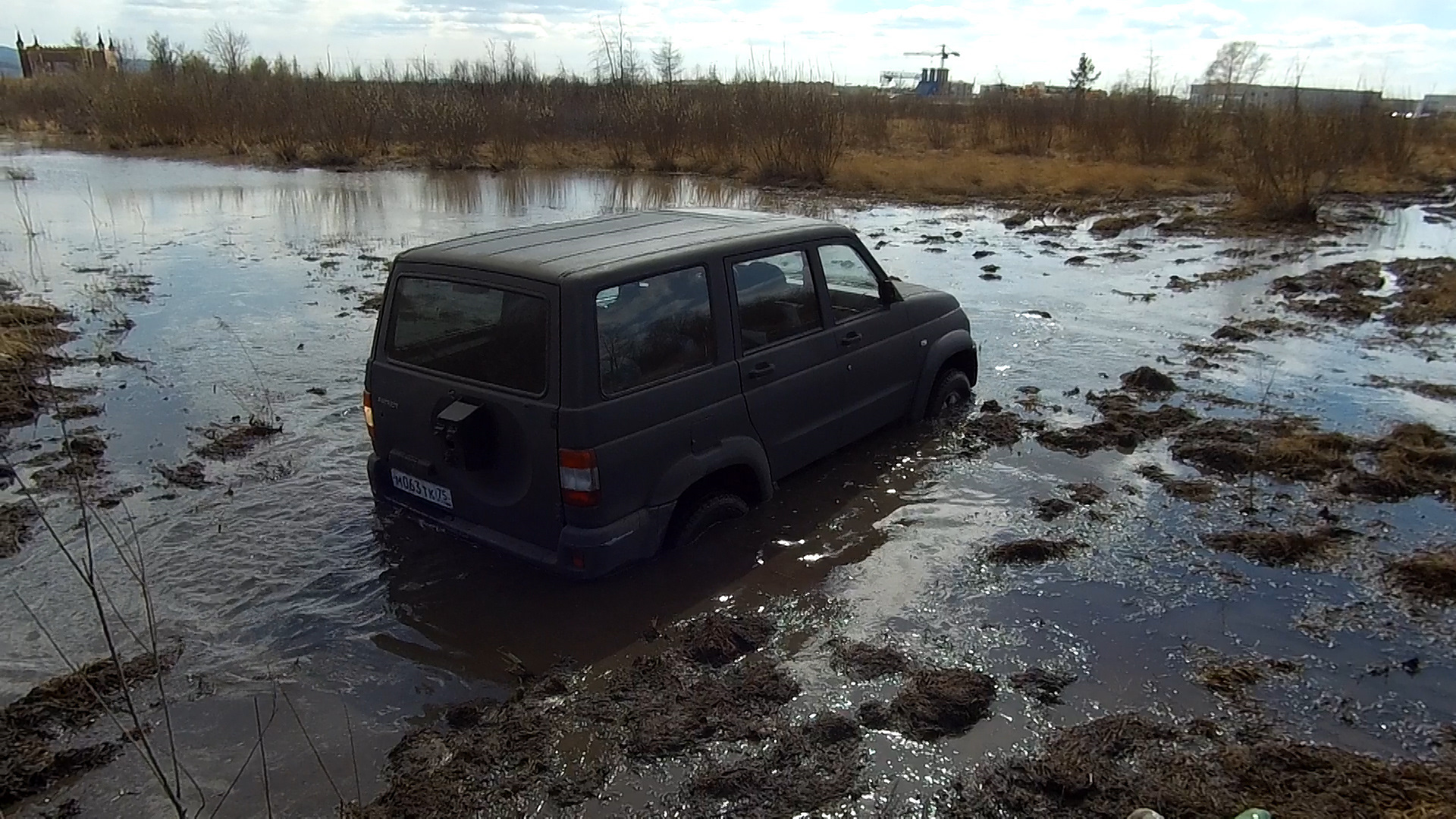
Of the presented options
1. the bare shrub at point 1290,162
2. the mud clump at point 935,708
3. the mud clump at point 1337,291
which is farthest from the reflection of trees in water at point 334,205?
the bare shrub at point 1290,162

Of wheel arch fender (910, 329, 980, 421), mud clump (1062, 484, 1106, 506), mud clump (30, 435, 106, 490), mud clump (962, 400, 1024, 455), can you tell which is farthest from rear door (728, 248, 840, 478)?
mud clump (30, 435, 106, 490)

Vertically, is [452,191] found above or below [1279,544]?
above

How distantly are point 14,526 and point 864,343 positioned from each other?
17.6ft

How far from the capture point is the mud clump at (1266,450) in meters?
6.63

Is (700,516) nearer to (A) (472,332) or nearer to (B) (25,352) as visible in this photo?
(A) (472,332)

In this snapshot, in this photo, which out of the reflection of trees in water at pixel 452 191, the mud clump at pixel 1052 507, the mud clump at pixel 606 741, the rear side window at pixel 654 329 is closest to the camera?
the mud clump at pixel 606 741

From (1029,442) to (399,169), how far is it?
24.5 meters

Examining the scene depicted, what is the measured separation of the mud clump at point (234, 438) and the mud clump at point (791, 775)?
4.84 m

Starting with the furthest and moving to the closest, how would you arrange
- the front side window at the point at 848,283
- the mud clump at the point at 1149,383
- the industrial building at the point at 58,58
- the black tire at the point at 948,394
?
the industrial building at the point at 58,58 → the mud clump at the point at 1149,383 → the black tire at the point at 948,394 → the front side window at the point at 848,283

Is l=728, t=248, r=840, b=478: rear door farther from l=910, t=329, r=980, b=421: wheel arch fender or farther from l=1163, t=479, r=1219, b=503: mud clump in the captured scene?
l=1163, t=479, r=1219, b=503: mud clump

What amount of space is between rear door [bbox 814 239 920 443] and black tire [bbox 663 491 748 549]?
1.23m

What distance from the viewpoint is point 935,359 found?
7.06m

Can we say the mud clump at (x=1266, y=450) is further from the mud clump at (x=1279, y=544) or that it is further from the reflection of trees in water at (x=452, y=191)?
the reflection of trees in water at (x=452, y=191)

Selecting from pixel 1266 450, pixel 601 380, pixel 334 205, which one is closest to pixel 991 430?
pixel 1266 450
